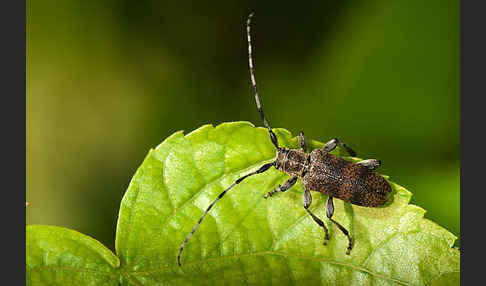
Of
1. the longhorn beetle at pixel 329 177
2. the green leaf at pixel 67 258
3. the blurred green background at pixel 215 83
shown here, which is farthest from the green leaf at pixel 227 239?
the blurred green background at pixel 215 83

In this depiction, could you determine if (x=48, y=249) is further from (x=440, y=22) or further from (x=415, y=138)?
(x=440, y=22)

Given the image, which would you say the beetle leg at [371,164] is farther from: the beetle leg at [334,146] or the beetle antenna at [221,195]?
the beetle antenna at [221,195]

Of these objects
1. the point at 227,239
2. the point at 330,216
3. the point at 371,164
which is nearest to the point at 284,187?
the point at 330,216

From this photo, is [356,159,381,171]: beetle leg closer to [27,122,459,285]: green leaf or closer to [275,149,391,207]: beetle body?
[275,149,391,207]: beetle body

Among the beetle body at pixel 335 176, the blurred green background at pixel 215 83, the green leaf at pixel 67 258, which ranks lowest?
the green leaf at pixel 67 258

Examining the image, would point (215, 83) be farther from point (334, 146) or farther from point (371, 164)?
point (371, 164)

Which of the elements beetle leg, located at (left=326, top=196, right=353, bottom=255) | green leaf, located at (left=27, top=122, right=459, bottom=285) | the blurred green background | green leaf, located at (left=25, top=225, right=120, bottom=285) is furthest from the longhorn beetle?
green leaf, located at (left=25, top=225, right=120, bottom=285)

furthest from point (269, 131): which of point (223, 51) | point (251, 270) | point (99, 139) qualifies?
point (99, 139)
